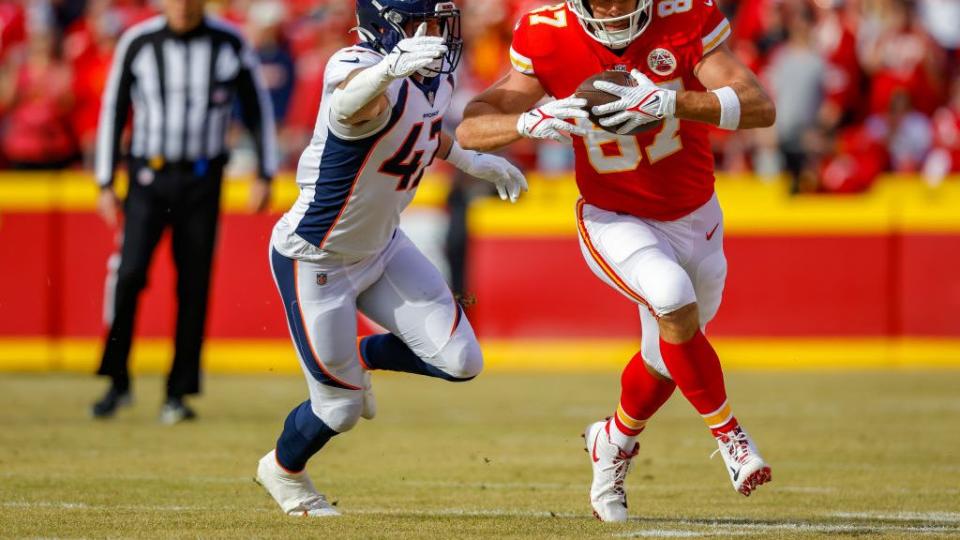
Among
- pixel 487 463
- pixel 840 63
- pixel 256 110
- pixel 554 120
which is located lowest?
pixel 840 63

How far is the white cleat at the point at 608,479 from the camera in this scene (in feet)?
15.6

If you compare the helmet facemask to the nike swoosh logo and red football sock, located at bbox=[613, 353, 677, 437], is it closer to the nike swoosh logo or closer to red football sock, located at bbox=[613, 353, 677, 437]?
the nike swoosh logo

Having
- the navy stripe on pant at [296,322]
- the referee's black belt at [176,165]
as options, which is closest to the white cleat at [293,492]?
the navy stripe on pant at [296,322]

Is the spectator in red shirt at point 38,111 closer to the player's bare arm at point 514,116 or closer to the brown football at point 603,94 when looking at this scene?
the player's bare arm at point 514,116

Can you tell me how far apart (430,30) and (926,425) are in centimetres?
362

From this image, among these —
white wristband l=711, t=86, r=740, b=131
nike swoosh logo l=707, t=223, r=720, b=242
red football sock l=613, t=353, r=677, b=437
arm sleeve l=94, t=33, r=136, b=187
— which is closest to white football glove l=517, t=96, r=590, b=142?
white wristband l=711, t=86, r=740, b=131

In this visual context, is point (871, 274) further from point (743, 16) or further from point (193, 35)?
point (193, 35)

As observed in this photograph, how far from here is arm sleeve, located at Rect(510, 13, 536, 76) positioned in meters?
4.80

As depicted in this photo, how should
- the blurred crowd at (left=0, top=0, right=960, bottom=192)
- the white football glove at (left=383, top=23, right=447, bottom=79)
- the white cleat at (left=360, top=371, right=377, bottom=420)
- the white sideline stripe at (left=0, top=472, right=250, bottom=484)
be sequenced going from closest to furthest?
the white football glove at (left=383, top=23, right=447, bottom=79), the white cleat at (left=360, top=371, right=377, bottom=420), the white sideline stripe at (left=0, top=472, right=250, bottom=484), the blurred crowd at (left=0, top=0, right=960, bottom=192)

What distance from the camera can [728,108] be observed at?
4422mm

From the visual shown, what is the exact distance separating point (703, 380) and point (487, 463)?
173 cm

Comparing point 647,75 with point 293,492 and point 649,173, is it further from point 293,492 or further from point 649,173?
point 293,492

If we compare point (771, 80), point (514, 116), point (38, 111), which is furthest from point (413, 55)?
point (38, 111)

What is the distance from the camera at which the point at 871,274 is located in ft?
32.1
